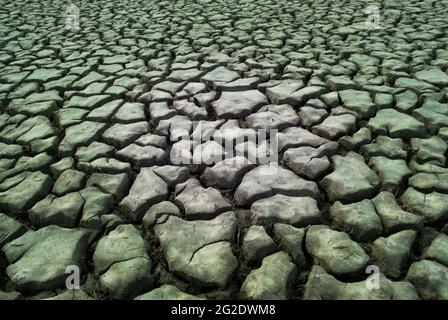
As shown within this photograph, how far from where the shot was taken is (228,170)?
1.65 meters

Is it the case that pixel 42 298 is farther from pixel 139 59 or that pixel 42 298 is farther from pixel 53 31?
pixel 53 31

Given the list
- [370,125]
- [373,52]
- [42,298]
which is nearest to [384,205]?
[370,125]

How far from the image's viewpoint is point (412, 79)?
2369 mm

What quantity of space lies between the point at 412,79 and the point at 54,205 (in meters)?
2.21

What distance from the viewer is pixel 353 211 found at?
54.4 inches

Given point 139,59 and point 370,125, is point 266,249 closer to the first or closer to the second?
point 370,125

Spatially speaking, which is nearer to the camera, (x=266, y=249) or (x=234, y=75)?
(x=266, y=249)

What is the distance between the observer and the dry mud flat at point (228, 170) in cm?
119

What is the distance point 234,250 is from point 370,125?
3.57ft

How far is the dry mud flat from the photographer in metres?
1.19
